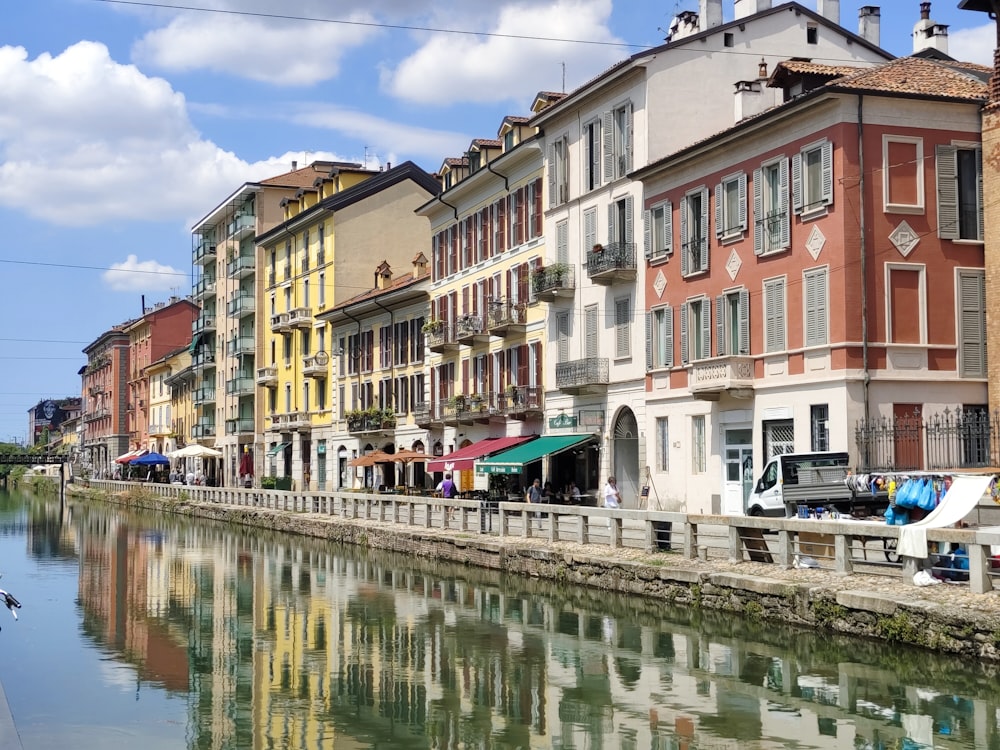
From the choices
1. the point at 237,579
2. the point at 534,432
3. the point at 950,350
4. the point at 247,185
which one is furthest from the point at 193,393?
the point at 950,350

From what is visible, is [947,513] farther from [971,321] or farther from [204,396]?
[204,396]

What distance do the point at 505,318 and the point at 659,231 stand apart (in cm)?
1069

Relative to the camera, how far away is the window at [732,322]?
35.0 metres

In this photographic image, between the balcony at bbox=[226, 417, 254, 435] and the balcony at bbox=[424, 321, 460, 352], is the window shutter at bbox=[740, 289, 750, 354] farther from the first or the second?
the balcony at bbox=[226, 417, 254, 435]

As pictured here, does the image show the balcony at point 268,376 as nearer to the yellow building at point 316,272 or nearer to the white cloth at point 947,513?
the yellow building at point 316,272

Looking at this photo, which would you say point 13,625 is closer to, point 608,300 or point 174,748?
point 174,748

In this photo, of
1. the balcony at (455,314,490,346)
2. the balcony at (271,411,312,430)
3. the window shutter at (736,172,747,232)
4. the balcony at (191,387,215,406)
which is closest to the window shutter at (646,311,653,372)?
the window shutter at (736,172,747,232)

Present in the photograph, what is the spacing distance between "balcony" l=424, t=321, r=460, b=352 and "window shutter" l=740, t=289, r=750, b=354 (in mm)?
21470

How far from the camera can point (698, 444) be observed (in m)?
37.8

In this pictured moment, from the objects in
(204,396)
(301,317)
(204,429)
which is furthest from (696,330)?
(204,396)

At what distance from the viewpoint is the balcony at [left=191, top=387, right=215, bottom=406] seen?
97375 mm

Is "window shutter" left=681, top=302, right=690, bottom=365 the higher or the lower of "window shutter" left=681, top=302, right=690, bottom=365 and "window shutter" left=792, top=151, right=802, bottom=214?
the lower

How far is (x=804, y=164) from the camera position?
3284 cm

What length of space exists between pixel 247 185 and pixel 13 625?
211 ft
